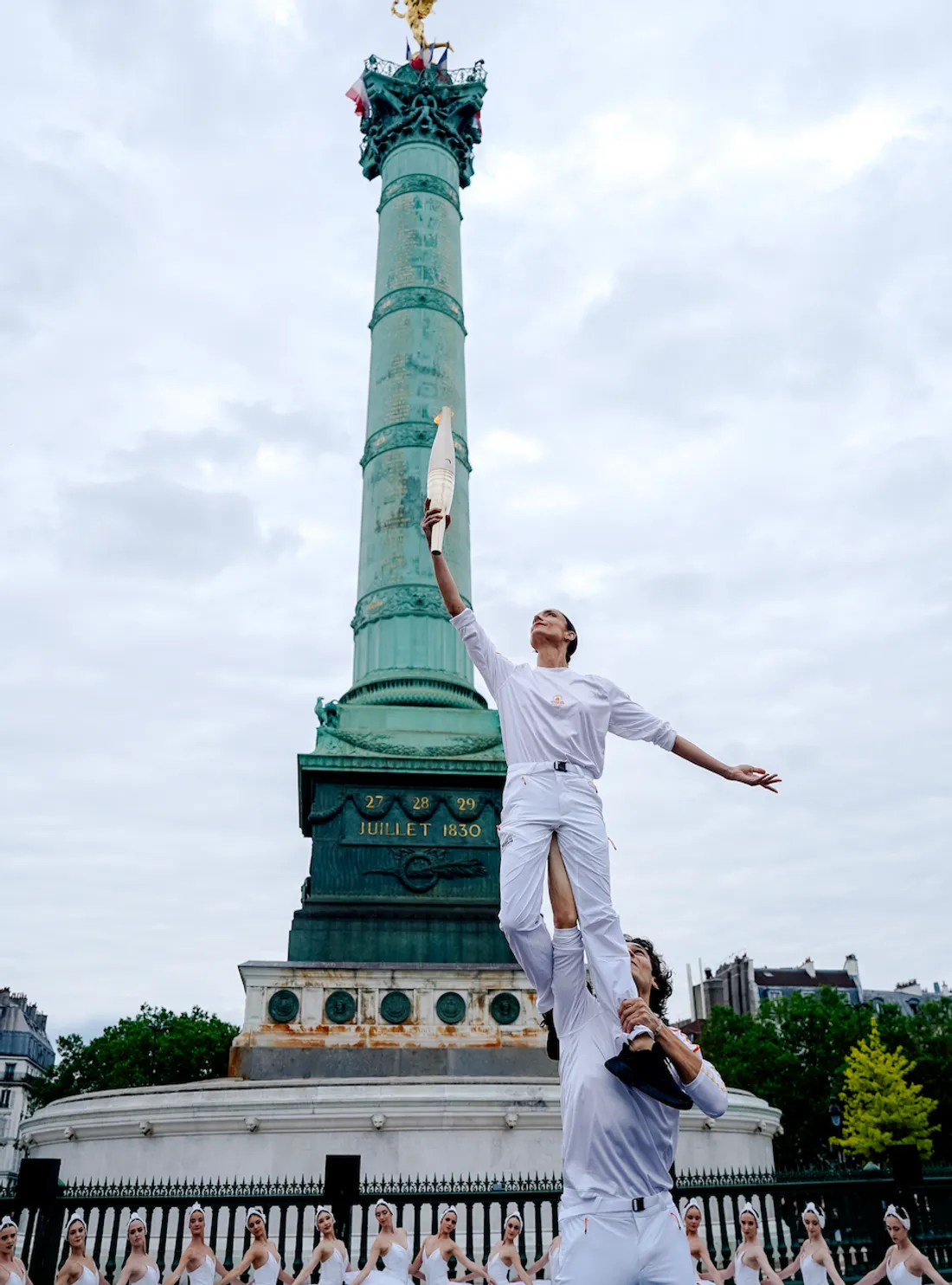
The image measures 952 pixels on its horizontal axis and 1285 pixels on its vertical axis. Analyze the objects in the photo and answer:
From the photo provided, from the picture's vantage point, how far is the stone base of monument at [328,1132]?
648 inches

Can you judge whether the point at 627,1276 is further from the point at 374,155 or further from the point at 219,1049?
the point at 219,1049

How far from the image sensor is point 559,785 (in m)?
5.04

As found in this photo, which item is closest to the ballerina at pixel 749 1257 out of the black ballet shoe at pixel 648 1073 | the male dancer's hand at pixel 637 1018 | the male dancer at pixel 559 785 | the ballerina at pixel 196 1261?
the ballerina at pixel 196 1261

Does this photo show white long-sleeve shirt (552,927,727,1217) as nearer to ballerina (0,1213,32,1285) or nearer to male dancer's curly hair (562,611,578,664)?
male dancer's curly hair (562,611,578,664)

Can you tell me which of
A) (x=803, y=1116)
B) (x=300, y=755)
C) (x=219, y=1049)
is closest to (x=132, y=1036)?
(x=219, y=1049)

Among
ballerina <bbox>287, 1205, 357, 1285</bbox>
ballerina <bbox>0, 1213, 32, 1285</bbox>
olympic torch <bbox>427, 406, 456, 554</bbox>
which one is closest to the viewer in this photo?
olympic torch <bbox>427, 406, 456, 554</bbox>

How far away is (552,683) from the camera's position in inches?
216

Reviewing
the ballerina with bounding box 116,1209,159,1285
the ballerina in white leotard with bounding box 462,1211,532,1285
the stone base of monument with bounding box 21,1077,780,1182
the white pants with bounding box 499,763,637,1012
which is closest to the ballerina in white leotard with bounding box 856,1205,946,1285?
the ballerina in white leotard with bounding box 462,1211,532,1285

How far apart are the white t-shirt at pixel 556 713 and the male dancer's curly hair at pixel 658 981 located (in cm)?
87

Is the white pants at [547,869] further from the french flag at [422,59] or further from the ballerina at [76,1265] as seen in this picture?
the french flag at [422,59]

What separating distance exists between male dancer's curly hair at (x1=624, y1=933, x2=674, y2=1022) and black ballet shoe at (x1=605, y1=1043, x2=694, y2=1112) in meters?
0.80

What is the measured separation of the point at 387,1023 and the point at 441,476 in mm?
17672

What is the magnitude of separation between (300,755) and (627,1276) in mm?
20934

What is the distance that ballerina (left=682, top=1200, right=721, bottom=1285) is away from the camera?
941cm
